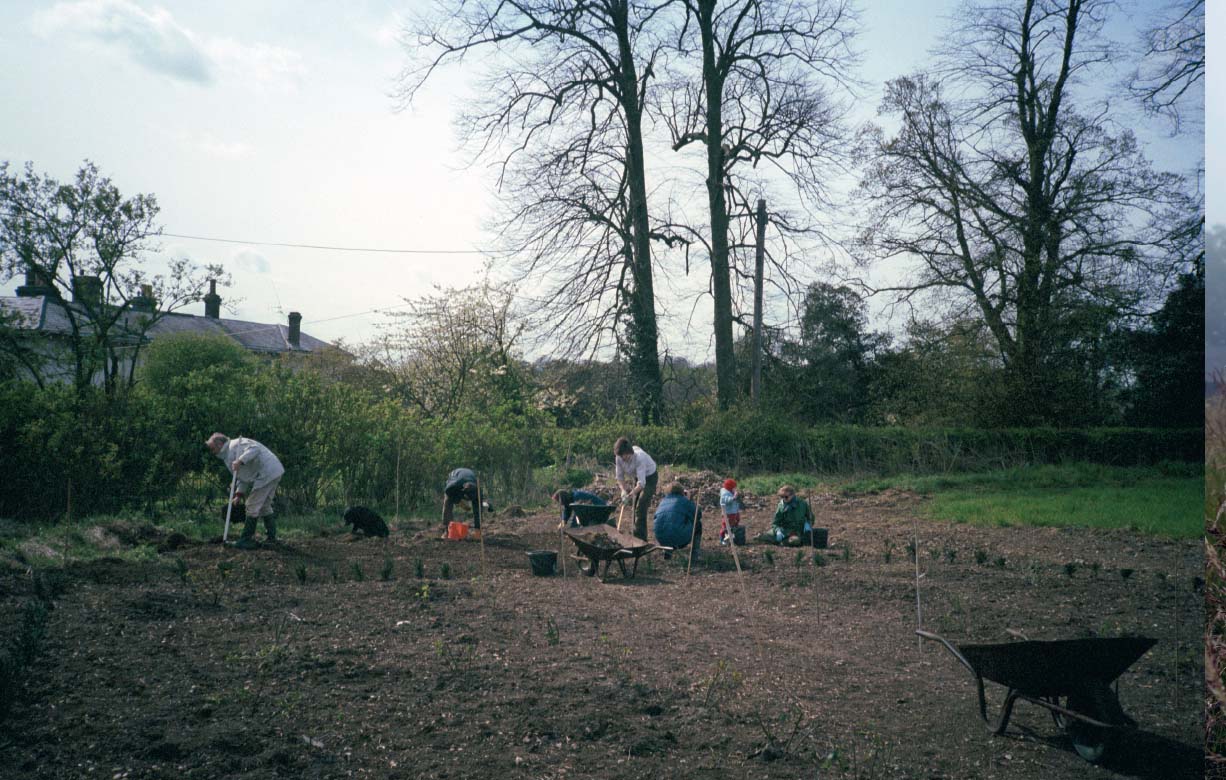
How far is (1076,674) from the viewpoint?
3625 mm

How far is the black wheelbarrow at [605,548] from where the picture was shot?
791 centimetres

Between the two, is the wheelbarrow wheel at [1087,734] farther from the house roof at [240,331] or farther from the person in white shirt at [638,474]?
the house roof at [240,331]

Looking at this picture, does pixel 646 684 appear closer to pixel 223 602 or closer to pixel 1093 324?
pixel 223 602

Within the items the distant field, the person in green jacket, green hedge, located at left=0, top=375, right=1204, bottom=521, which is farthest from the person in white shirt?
the distant field

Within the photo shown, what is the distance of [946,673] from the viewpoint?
5.06m

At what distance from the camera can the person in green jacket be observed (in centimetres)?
995

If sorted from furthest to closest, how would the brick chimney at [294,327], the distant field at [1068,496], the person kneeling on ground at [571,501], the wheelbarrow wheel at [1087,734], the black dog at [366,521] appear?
the brick chimney at [294,327]
the distant field at [1068,496]
the black dog at [366,521]
the person kneeling on ground at [571,501]
the wheelbarrow wheel at [1087,734]

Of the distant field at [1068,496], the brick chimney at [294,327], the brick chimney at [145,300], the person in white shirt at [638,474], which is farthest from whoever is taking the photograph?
the brick chimney at [294,327]

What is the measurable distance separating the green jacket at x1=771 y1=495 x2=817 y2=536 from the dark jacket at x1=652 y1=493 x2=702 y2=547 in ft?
5.65

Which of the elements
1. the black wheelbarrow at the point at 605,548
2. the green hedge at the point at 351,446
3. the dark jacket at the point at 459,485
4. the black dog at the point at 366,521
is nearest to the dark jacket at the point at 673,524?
the black wheelbarrow at the point at 605,548

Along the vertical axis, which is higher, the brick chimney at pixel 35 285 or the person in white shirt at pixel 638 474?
the brick chimney at pixel 35 285

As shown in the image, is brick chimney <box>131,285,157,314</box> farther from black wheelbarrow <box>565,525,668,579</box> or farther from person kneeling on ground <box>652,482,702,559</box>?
person kneeling on ground <box>652,482,702,559</box>

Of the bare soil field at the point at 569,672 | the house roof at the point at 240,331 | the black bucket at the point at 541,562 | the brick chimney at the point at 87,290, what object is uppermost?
the house roof at the point at 240,331

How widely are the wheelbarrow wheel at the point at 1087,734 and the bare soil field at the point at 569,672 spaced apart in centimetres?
7
